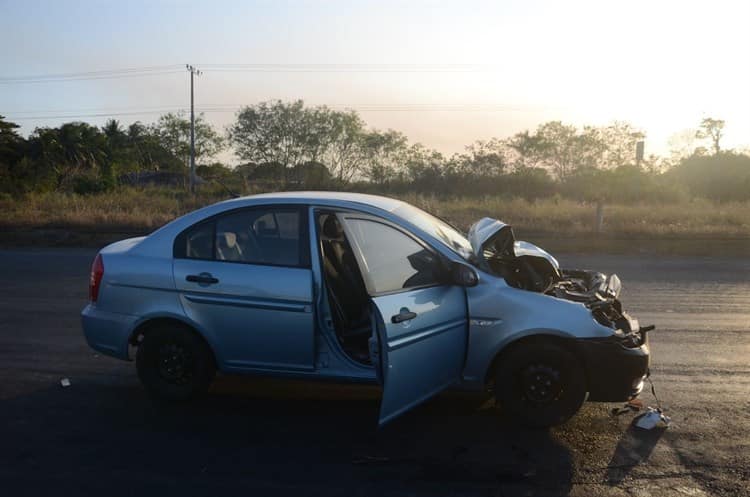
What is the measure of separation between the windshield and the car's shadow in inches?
48.1

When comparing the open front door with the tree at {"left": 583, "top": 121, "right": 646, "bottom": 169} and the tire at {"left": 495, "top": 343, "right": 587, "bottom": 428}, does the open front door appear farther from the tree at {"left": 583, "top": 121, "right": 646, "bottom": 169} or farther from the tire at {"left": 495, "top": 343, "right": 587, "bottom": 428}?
the tree at {"left": 583, "top": 121, "right": 646, "bottom": 169}

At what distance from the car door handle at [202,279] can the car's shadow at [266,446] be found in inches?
39.2

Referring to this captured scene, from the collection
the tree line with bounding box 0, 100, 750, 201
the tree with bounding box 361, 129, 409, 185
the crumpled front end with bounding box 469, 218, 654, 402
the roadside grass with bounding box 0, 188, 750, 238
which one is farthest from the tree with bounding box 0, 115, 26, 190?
the crumpled front end with bounding box 469, 218, 654, 402

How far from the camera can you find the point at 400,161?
48594mm

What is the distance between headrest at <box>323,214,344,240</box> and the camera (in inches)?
209

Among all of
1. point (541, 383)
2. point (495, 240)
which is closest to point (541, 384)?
→ point (541, 383)

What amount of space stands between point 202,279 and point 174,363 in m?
0.72

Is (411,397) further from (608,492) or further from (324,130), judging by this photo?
(324,130)

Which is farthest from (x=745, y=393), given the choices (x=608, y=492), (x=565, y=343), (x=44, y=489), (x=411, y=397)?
(x=44, y=489)

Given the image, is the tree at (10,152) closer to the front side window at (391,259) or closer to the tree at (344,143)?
the tree at (344,143)

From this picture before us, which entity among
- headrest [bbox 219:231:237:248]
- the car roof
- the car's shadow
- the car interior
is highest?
the car roof

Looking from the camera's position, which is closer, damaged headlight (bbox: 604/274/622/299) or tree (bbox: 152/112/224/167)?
damaged headlight (bbox: 604/274/622/299)

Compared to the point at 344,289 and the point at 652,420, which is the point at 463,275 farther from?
the point at 652,420

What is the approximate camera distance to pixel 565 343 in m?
4.75
